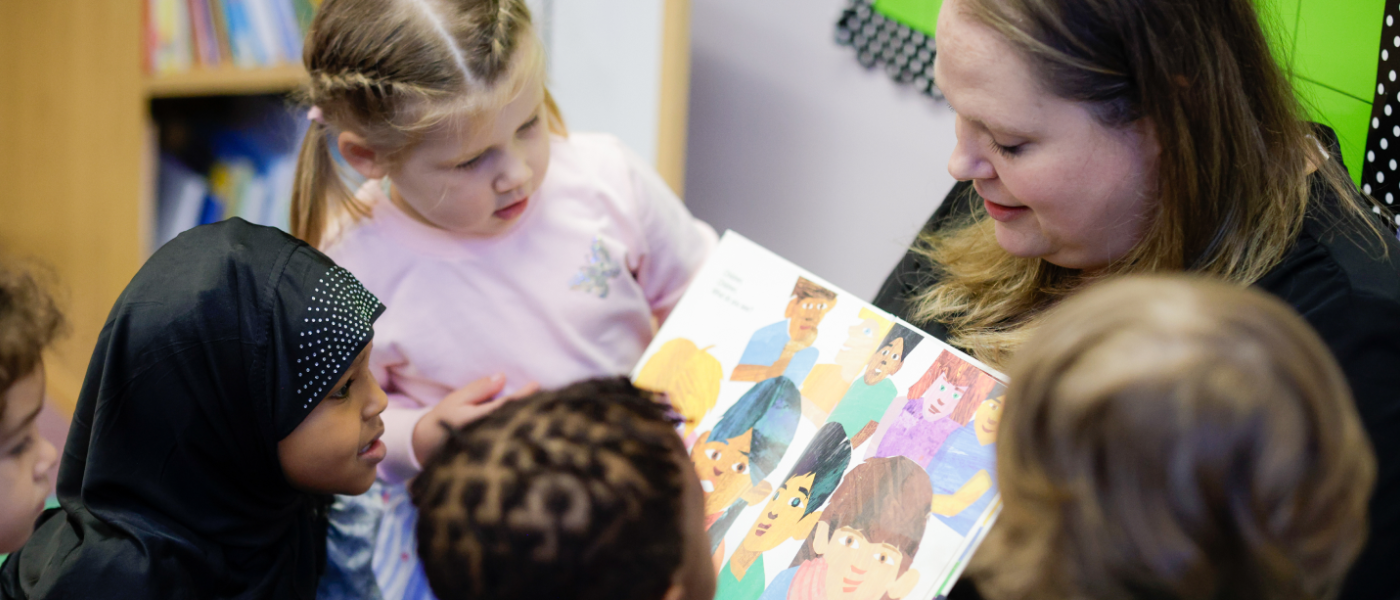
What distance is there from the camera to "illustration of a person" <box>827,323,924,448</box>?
1.07 meters

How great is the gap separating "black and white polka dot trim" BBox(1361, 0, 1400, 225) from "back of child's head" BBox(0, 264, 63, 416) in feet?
5.50

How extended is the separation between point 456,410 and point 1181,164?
1021 millimetres

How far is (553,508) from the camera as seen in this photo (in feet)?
2.52

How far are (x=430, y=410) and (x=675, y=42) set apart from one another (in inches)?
36.1

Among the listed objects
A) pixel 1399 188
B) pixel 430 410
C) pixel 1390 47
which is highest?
pixel 1390 47

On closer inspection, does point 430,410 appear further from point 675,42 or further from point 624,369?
point 675,42

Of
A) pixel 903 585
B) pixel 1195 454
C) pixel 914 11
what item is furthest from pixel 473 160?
pixel 914 11

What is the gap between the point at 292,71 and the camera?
2039 mm

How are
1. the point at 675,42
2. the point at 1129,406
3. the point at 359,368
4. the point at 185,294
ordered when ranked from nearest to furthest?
the point at 1129,406 < the point at 185,294 < the point at 359,368 < the point at 675,42

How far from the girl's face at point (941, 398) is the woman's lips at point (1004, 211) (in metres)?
0.20

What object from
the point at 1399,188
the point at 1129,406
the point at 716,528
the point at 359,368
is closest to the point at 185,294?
the point at 359,368

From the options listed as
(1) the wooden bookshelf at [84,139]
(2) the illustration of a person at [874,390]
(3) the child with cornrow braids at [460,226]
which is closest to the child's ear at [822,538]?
(2) the illustration of a person at [874,390]

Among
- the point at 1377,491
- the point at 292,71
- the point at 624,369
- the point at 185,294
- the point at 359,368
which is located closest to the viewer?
the point at 1377,491

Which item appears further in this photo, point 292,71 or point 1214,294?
point 292,71
